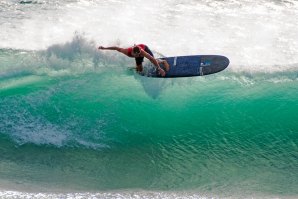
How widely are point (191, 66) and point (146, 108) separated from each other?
187cm

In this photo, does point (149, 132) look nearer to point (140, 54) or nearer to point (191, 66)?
point (140, 54)

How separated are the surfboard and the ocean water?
54 centimetres

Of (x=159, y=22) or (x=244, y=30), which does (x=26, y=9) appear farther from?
(x=244, y=30)

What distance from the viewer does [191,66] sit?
14.0 m

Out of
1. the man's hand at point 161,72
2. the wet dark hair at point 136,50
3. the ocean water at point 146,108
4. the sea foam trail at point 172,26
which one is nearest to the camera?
the ocean water at point 146,108

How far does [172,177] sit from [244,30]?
803cm

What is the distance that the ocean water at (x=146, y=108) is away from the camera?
11.4 m

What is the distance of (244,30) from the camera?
57.2 ft

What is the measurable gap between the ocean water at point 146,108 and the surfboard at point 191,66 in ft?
1.76

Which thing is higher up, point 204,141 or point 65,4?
point 65,4

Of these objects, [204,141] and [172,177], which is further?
[204,141]

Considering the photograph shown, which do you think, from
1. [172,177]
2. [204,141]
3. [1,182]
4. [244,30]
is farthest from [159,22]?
[1,182]

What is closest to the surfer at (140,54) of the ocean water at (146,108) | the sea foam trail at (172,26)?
the ocean water at (146,108)

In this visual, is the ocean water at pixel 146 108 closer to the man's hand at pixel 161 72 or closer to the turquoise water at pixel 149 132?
the turquoise water at pixel 149 132
